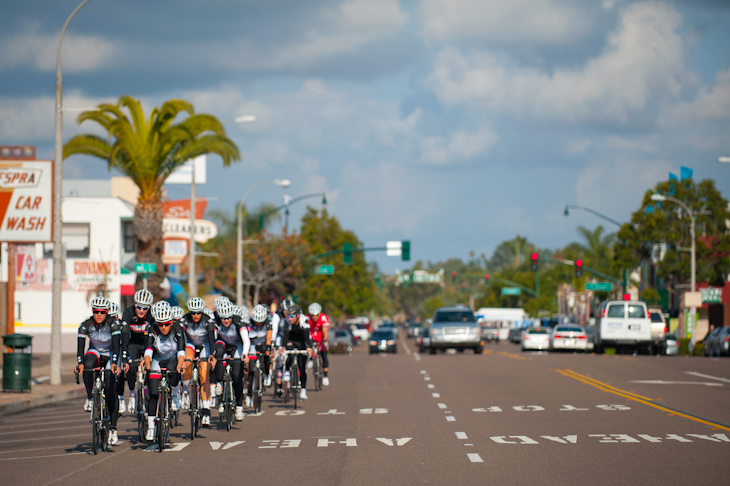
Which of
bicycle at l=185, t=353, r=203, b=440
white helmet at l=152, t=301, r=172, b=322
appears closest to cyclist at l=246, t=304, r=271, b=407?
bicycle at l=185, t=353, r=203, b=440

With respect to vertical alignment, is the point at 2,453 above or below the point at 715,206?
below

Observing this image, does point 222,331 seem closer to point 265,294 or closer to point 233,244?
point 233,244

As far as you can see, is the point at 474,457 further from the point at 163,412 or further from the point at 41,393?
the point at 41,393

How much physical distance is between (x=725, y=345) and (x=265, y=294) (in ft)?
121

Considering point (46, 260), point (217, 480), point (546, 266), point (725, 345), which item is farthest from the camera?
point (546, 266)

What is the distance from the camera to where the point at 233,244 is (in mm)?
65500

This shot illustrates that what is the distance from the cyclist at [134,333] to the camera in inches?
505

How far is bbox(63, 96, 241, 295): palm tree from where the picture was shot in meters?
30.5

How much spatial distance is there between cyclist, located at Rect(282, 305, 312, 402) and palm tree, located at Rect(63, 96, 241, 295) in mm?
12842

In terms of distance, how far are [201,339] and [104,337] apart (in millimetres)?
2060

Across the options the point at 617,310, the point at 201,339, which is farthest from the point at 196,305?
the point at 617,310

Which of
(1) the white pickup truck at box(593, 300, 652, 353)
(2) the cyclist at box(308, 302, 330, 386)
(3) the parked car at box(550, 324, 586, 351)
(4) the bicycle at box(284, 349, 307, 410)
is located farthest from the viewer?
(3) the parked car at box(550, 324, 586, 351)

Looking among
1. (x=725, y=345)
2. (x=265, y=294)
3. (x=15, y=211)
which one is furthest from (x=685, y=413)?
(x=265, y=294)

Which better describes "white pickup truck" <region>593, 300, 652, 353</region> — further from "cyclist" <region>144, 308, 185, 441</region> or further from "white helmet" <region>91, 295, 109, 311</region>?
"white helmet" <region>91, 295, 109, 311</region>
